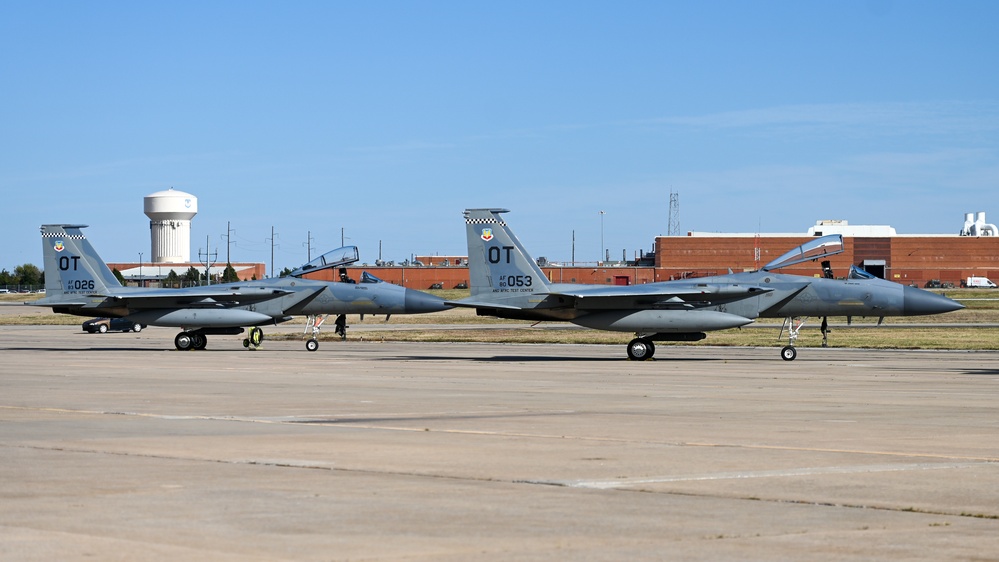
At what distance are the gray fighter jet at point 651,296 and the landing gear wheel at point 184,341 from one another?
1263 cm

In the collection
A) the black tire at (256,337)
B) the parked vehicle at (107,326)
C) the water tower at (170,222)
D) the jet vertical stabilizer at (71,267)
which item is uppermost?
the water tower at (170,222)

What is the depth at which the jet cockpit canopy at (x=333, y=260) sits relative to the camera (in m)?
44.3

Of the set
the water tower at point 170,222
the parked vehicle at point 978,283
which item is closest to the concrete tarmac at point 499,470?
the parked vehicle at point 978,283

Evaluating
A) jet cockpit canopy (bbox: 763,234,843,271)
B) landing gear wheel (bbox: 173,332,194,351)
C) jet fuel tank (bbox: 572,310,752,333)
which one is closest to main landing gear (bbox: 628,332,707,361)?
jet fuel tank (bbox: 572,310,752,333)

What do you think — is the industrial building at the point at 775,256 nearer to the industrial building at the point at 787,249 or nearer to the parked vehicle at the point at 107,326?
the industrial building at the point at 787,249

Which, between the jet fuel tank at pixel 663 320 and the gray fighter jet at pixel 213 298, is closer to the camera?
the jet fuel tank at pixel 663 320

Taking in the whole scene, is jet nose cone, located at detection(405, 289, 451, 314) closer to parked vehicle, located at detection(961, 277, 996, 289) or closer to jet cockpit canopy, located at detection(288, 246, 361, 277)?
jet cockpit canopy, located at detection(288, 246, 361, 277)

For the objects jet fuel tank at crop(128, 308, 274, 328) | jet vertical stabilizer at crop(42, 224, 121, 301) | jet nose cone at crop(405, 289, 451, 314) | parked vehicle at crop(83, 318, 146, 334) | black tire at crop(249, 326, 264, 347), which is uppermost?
jet vertical stabilizer at crop(42, 224, 121, 301)

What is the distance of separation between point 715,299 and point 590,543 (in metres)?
29.0

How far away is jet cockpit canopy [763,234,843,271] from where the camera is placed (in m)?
37.4

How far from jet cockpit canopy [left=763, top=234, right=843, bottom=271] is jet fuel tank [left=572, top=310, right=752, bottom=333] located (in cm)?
248

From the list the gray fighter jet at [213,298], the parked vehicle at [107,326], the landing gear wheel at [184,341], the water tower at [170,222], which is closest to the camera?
the gray fighter jet at [213,298]

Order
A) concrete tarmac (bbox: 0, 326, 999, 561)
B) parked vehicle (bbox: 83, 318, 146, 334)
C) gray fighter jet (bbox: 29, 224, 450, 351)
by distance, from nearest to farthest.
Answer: concrete tarmac (bbox: 0, 326, 999, 561) → gray fighter jet (bbox: 29, 224, 450, 351) → parked vehicle (bbox: 83, 318, 146, 334)

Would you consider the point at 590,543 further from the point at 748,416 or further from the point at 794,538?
the point at 748,416
